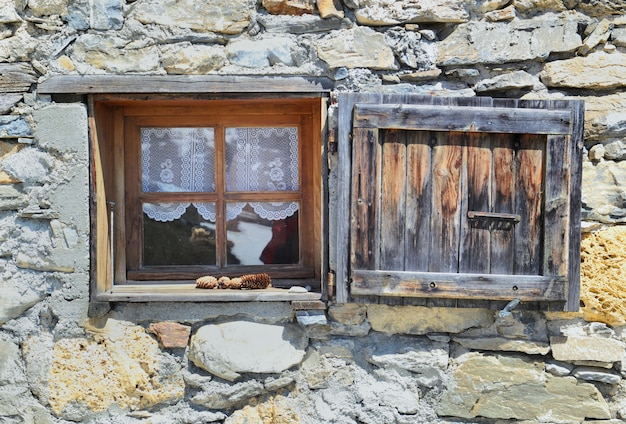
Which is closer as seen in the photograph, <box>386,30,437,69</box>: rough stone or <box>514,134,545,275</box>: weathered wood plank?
<box>514,134,545,275</box>: weathered wood plank

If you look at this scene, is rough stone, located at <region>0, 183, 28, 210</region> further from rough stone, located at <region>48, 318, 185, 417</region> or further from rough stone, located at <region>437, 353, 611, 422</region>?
rough stone, located at <region>437, 353, 611, 422</region>

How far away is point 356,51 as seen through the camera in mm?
2463

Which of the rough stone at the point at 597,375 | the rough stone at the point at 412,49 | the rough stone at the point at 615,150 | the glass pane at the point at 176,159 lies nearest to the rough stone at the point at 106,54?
the glass pane at the point at 176,159

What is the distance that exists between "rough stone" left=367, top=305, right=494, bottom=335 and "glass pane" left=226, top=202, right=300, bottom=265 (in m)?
0.55

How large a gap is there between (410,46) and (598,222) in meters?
1.11

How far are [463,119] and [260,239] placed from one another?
1.12 metres

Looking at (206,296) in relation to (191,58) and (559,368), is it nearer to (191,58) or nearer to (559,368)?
(191,58)

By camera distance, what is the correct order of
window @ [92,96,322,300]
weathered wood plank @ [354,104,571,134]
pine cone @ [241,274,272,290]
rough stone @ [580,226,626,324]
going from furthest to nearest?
window @ [92,96,322,300], pine cone @ [241,274,272,290], rough stone @ [580,226,626,324], weathered wood plank @ [354,104,571,134]

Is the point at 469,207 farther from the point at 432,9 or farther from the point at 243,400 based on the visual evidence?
the point at 243,400

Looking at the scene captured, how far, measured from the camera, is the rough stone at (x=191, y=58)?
8.08 feet

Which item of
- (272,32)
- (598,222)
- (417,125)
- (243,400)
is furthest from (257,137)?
(598,222)

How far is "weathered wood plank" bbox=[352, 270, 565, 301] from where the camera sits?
2.35 meters

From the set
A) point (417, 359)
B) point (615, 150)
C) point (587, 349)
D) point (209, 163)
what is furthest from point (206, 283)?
point (615, 150)

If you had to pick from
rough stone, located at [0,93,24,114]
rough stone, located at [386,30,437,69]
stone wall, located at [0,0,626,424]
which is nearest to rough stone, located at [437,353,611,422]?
stone wall, located at [0,0,626,424]
